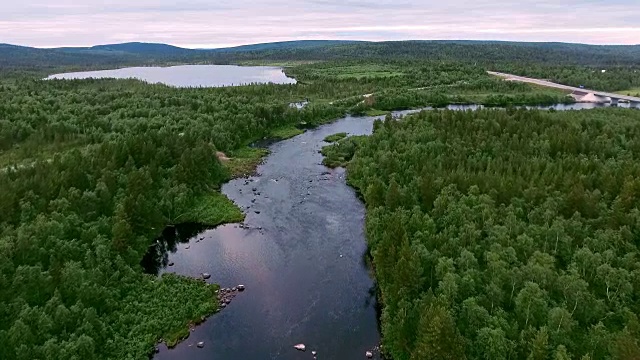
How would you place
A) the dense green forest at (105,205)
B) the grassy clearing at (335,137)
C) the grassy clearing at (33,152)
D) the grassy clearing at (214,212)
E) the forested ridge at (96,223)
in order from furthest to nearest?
the grassy clearing at (335,137) < the grassy clearing at (33,152) < the grassy clearing at (214,212) < the dense green forest at (105,205) < the forested ridge at (96,223)

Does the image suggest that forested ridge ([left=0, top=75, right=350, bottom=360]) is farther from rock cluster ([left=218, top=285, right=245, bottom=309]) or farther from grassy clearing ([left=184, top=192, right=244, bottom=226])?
rock cluster ([left=218, top=285, right=245, bottom=309])

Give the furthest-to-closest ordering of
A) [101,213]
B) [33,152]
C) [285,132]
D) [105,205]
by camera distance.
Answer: [285,132], [33,152], [105,205], [101,213]

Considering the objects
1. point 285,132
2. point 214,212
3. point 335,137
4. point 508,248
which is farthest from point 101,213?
point 285,132

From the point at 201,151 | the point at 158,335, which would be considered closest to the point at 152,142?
the point at 201,151

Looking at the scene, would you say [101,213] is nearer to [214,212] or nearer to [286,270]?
[214,212]

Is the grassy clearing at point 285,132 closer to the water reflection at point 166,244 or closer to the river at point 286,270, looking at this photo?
the river at point 286,270

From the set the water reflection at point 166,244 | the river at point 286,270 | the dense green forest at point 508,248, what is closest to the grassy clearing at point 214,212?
the water reflection at point 166,244
